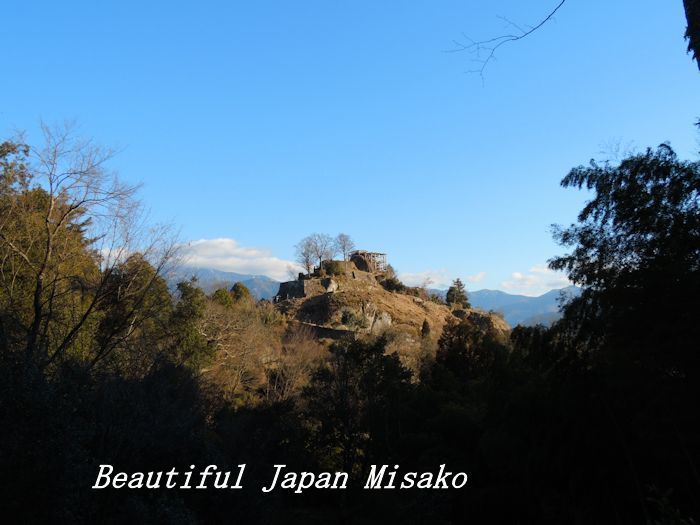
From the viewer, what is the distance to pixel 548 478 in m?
11.9

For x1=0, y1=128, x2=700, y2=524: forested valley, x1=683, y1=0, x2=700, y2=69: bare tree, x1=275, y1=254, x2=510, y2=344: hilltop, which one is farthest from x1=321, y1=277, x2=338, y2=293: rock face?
x1=683, y1=0, x2=700, y2=69: bare tree

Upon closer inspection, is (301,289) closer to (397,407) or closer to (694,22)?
(397,407)

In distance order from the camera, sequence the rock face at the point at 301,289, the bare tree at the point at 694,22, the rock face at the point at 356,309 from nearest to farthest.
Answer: the bare tree at the point at 694,22 < the rock face at the point at 356,309 < the rock face at the point at 301,289

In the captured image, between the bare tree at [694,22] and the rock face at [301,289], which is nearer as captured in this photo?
the bare tree at [694,22]

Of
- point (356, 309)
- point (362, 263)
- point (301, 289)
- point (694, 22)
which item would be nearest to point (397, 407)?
point (694, 22)

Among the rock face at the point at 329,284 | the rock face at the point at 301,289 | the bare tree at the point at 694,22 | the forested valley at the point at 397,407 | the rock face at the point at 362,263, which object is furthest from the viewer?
the rock face at the point at 362,263

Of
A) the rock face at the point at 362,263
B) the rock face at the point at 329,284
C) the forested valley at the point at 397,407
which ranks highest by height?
the rock face at the point at 362,263

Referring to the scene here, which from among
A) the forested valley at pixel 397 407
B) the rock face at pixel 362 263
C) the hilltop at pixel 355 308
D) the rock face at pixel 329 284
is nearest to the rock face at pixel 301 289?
the hilltop at pixel 355 308

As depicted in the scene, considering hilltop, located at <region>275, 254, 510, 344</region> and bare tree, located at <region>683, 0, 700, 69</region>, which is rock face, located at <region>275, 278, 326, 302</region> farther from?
bare tree, located at <region>683, 0, 700, 69</region>

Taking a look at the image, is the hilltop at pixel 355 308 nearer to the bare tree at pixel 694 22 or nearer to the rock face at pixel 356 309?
the rock face at pixel 356 309

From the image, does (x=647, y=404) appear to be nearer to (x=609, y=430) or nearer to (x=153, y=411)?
(x=609, y=430)

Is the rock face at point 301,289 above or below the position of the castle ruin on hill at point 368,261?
below

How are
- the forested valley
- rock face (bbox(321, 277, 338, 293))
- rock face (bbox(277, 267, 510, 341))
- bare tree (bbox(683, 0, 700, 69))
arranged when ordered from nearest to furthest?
bare tree (bbox(683, 0, 700, 69)), the forested valley, rock face (bbox(277, 267, 510, 341)), rock face (bbox(321, 277, 338, 293))

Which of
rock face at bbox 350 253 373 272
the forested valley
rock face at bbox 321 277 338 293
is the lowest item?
the forested valley
